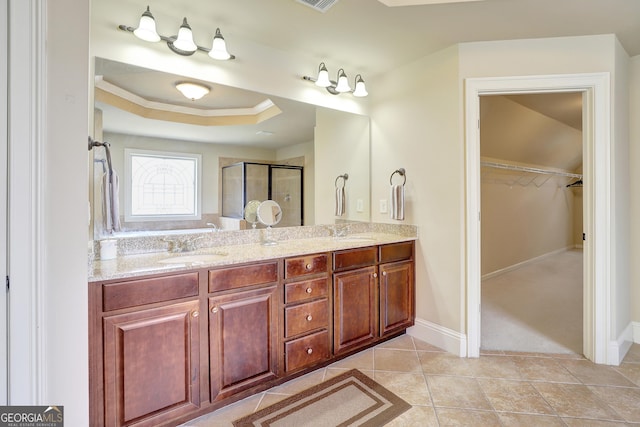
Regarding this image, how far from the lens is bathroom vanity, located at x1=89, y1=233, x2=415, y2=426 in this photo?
138 cm

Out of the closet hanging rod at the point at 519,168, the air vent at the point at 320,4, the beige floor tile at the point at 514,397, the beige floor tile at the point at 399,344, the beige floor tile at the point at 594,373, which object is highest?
the air vent at the point at 320,4

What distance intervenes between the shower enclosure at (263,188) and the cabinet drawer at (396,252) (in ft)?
2.45

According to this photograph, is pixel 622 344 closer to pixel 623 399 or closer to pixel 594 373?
pixel 594 373

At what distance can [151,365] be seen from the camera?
1.45 meters

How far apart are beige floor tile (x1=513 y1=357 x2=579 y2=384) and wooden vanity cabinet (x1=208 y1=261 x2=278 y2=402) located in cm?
176

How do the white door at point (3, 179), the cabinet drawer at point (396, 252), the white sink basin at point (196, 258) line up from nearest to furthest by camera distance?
the white door at point (3, 179) → the white sink basin at point (196, 258) → the cabinet drawer at point (396, 252)

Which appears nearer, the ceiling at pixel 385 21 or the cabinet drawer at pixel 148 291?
the cabinet drawer at pixel 148 291

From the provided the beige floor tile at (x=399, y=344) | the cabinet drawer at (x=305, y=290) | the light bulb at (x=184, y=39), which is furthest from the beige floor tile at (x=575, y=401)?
the light bulb at (x=184, y=39)

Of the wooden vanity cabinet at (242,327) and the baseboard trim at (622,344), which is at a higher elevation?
the wooden vanity cabinet at (242,327)

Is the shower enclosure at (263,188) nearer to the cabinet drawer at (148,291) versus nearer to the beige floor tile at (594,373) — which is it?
the cabinet drawer at (148,291)

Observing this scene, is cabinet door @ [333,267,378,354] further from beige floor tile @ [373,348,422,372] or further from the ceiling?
the ceiling

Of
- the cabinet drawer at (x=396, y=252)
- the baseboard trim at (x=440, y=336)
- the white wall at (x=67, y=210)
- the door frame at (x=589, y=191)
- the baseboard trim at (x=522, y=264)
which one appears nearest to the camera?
the white wall at (x=67, y=210)

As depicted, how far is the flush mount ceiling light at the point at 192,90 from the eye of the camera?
6.61 ft

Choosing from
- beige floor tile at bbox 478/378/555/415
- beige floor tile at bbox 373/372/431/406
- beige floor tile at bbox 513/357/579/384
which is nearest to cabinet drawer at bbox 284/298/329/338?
beige floor tile at bbox 373/372/431/406
